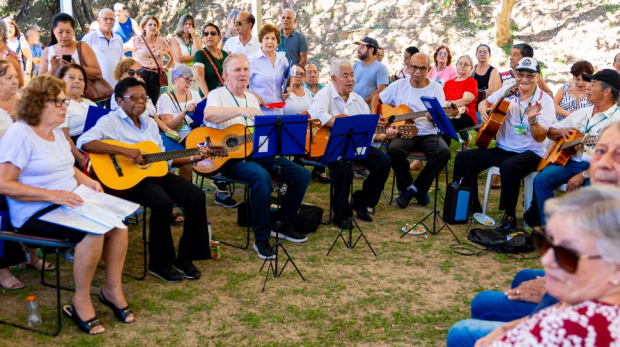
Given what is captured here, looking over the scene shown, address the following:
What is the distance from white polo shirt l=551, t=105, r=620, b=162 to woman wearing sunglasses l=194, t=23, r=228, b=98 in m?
3.93

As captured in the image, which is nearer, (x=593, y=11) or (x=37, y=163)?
(x=37, y=163)

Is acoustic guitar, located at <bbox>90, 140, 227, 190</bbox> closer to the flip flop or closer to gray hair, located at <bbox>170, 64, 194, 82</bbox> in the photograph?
the flip flop

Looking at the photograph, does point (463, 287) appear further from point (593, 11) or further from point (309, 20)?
point (309, 20)

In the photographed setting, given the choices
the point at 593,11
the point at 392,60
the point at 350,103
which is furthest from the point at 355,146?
the point at 593,11

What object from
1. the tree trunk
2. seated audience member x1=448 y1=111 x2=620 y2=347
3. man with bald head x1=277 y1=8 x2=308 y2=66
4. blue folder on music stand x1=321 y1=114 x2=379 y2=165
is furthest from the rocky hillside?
seated audience member x1=448 y1=111 x2=620 y2=347

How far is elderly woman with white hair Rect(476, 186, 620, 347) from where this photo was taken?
1.41 metres

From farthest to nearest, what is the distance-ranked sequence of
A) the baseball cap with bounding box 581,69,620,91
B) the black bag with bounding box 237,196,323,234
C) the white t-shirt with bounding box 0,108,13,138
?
the black bag with bounding box 237,196,323,234, the baseball cap with bounding box 581,69,620,91, the white t-shirt with bounding box 0,108,13,138

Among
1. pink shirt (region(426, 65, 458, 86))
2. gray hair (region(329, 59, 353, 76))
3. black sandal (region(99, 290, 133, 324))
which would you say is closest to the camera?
black sandal (region(99, 290, 133, 324))

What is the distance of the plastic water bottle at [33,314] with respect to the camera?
3307mm

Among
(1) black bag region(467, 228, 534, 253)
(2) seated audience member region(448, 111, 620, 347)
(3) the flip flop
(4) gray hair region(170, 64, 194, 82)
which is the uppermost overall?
(4) gray hair region(170, 64, 194, 82)

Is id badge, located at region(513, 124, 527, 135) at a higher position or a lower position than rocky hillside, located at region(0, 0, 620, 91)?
lower

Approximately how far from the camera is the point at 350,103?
597 cm

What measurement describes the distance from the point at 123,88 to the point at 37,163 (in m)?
1.02

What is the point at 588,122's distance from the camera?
511 cm
